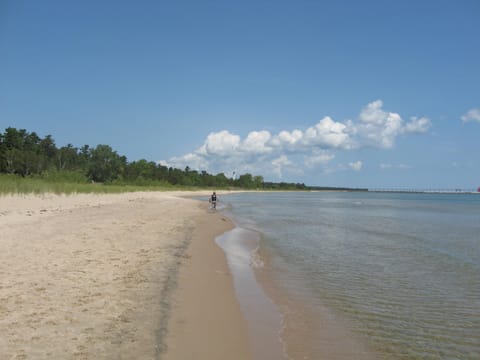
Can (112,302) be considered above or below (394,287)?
above

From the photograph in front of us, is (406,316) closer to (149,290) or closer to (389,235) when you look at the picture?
(149,290)

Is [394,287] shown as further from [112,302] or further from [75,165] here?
[75,165]

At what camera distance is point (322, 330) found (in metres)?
6.82

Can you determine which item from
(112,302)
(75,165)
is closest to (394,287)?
(112,302)

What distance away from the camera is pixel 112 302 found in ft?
23.1

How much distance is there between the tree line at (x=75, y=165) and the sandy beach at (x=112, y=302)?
180ft

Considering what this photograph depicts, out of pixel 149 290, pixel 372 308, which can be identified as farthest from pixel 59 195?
pixel 372 308

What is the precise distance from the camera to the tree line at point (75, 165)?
8538 centimetres

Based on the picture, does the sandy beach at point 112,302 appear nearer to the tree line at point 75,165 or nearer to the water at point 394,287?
the water at point 394,287

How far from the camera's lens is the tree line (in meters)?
85.4

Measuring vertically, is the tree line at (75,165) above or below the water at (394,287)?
above

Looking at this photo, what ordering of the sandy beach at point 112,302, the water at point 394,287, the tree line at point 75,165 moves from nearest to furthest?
the sandy beach at point 112,302, the water at point 394,287, the tree line at point 75,165

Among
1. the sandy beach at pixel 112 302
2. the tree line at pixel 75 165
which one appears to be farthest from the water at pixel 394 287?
the tree line at pixel 75 165

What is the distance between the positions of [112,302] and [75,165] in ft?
432
